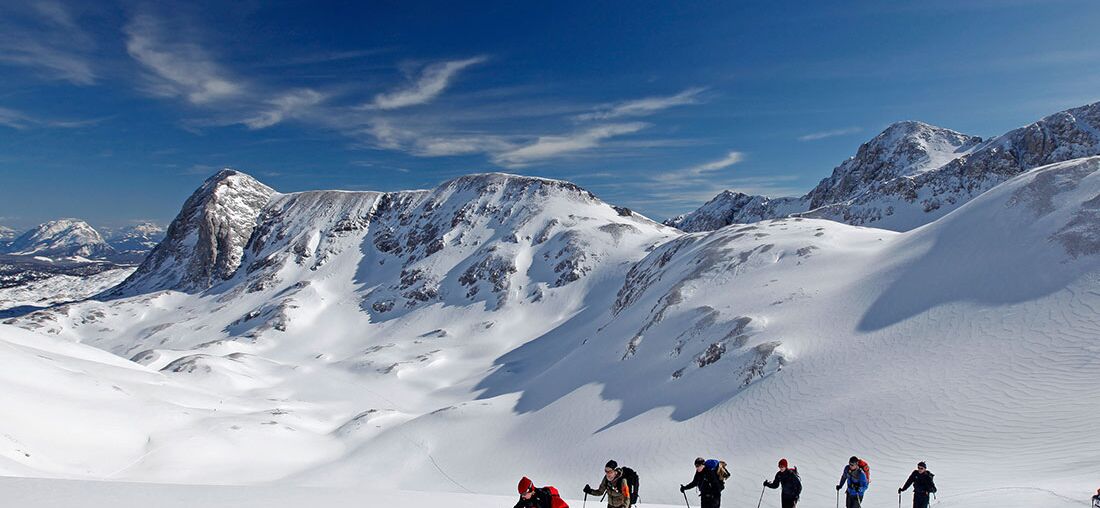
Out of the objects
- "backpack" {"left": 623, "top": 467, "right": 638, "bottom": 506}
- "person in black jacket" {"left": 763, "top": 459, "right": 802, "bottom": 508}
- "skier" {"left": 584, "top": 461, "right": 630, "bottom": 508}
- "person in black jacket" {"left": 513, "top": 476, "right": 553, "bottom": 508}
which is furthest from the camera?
"person in black jacket" {"left": 763, "top": 459, "right": 802, "bottom": 508}

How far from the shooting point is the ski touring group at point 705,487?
923 centimetres

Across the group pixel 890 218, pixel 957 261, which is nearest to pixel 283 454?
pixel 957 261

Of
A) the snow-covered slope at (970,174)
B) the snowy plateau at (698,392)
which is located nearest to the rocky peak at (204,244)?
the snowy plateau at (698,392)

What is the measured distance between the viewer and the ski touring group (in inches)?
364

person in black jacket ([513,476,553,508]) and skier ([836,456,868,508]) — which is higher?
person in black jacket ([513,476,553,508])

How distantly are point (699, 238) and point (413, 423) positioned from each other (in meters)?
50.9

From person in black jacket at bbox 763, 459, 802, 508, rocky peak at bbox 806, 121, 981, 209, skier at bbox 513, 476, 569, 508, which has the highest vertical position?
rocky peak at bbox 806, 121, 981, 209

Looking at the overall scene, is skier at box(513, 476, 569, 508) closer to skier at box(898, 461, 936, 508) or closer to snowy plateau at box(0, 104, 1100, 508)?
snowy plateau at box(0, 104, 1100, 508)

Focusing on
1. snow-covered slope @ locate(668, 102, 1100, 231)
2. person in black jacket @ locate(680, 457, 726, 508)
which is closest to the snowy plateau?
person in black jacket @ locate(680, 457, 726, 508)

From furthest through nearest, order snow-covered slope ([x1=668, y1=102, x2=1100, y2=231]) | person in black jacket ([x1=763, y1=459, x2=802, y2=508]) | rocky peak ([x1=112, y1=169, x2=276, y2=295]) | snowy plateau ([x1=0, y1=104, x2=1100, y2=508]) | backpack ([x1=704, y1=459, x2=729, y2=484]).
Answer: rocky peak ([x1=112, y1=169, x2=276, y2=295])
snow-covered slope ([x1=668, y1=102, x2=1100, y2=231])
snowy plateau ([x1=0, y1=104, x2=1100, y2=508])
person in black jacket ([x1=763, y1=459, x2=802, y2=508])
backpack ([x1=704, y1=459, x2=729, y2=484])

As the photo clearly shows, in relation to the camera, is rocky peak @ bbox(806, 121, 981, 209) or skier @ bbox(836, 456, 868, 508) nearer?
skier @ bbox(836, 456, 868, 508)

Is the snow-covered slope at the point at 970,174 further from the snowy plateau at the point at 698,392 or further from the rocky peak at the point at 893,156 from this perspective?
the snowy plateau at the point at 698,392

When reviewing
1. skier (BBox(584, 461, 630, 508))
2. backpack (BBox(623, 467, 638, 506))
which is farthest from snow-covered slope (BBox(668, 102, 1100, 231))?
skier (BBox(584, 461, 630, 508))

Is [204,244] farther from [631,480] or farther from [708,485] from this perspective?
[708,485]
